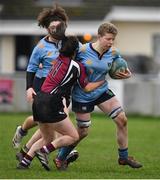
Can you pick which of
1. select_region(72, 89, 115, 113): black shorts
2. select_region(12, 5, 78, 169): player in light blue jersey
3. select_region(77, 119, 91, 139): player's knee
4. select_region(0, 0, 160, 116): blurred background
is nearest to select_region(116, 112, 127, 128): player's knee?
select_region(72, 89, 115, 113): black shorts

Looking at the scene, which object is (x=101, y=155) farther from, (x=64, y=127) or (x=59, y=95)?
(x=59, y=95)

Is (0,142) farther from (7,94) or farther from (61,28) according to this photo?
(7,94)

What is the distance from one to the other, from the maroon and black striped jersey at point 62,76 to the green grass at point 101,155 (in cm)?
109

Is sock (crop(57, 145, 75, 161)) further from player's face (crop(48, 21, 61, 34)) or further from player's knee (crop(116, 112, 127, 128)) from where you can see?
player's face (crop(48, 21, 61, 34))

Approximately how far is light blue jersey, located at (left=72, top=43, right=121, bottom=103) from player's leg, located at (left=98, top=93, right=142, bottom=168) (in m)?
0.19

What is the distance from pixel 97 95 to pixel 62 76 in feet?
2.79

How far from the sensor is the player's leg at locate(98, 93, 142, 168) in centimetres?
1306

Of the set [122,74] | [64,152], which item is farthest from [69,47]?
[64,152]

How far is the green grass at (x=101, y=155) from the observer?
12.4 m

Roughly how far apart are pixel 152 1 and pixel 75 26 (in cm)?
427

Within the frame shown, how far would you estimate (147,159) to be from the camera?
15.0 meters

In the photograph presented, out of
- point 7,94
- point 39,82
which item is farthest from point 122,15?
point 39,82

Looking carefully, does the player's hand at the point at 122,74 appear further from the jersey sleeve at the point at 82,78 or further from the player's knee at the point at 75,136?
the player's knee at the point at 75,136

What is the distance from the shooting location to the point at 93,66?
12.9 meters
